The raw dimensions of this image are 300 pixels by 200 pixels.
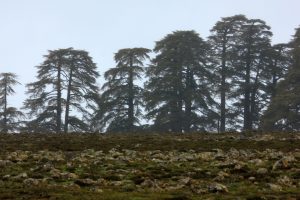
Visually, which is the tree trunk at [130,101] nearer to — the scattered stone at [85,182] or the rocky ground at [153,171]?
the rocky ground at [153,171]

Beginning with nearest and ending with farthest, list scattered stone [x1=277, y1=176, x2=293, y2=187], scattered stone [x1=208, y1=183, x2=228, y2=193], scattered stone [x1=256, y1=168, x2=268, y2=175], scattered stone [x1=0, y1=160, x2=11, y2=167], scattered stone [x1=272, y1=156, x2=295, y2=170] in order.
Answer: scattered stone [x1=208, y1=183, x2=228, y2=193], scattered stone [x1=277, y1=176, x2=293, y2=187], scattered stone [x1=256, y1=168, x2=268, y2=175], scattered stone [x1=272, y1=156, x2=295, y2=170], scattered stone [x1=0, y1=160, x2=11, y2=167]

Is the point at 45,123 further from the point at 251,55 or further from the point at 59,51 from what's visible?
the point at 251,55

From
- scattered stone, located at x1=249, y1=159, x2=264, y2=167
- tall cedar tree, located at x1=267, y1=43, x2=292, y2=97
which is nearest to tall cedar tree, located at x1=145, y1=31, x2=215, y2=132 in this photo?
tall cedar tree, located at x1=267, y1=43, x2=292, y2=97

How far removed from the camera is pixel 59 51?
65188 mm

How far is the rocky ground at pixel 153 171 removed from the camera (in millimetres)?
14320

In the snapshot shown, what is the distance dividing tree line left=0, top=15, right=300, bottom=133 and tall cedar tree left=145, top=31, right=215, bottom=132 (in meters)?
0.13

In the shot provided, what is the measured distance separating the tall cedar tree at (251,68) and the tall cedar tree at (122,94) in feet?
41.1

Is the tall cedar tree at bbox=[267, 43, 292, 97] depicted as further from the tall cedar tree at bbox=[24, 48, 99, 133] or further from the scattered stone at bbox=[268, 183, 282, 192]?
the scattered stone at bbox=[268, 183, 282, 192]

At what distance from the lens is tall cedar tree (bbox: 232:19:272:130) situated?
63.9 metres

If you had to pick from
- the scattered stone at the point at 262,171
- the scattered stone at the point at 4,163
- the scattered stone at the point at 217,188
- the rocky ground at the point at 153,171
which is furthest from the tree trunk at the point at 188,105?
the scattered stone at the point at 217,188

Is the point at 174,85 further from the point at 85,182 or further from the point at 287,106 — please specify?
the point at 85,182

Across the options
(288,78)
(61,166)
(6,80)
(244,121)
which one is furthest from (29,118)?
(61,166)

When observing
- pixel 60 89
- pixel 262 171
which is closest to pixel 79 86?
pixel 60 89

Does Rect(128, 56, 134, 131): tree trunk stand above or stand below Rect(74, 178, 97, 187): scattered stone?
above
